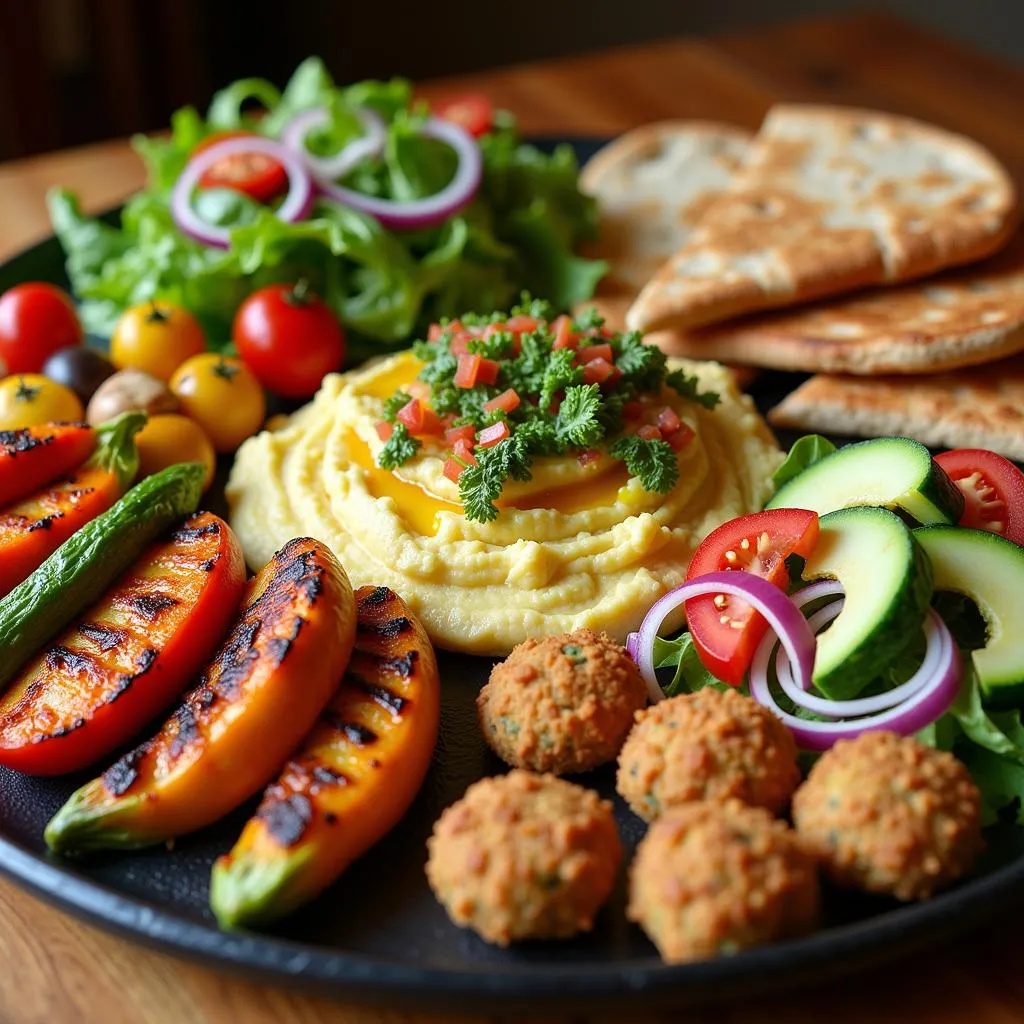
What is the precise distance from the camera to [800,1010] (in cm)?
333

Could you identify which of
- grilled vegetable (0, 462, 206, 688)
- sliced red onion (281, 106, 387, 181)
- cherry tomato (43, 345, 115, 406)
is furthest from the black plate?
sliced red onion (281, 106, 387, 181)

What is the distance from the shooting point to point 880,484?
14.6 ft

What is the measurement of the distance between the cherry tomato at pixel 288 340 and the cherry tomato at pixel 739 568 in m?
2.64

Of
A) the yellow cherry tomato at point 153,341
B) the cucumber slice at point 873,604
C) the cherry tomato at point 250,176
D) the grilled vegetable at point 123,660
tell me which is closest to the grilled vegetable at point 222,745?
the grilled vegetable at point 123,660

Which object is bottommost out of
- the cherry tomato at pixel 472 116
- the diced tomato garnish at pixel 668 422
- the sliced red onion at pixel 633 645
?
the sliced red onion at pixel 633 645

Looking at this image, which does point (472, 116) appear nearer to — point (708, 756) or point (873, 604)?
point (873, 604)

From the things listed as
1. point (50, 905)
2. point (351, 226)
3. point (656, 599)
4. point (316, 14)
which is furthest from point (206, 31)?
point (50, 905)

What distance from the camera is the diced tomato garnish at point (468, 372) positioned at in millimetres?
4996

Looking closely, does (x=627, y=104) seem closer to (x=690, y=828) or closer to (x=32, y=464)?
(x=32, y=464)

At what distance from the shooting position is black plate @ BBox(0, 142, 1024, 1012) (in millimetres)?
3082

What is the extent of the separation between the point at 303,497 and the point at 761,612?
84.5 inches

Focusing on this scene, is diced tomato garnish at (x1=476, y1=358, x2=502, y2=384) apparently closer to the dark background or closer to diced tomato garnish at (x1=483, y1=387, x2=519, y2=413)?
diced tomato garnish at (x1=483, y1=387, x2=519, y2=413)

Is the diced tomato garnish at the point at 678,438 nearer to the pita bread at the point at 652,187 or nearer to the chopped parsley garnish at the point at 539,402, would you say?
the chopped parsley garnish at the point at 539,402

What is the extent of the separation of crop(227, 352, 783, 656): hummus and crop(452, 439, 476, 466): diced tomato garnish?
130 millimetres
